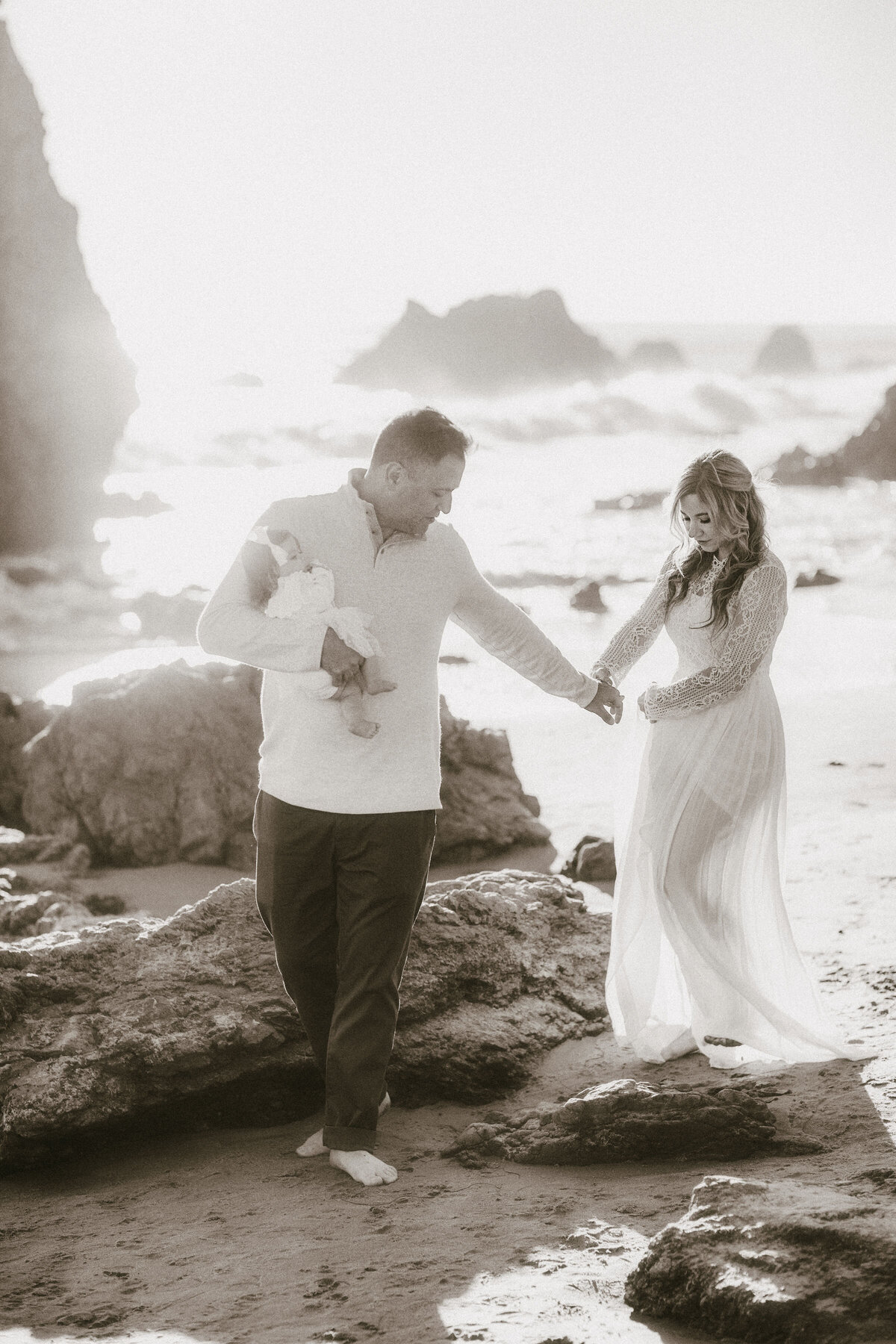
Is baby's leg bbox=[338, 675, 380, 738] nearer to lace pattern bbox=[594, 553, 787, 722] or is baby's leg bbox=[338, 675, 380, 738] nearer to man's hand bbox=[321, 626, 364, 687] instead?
man's hand bbox=[321, 626, 364, 687]

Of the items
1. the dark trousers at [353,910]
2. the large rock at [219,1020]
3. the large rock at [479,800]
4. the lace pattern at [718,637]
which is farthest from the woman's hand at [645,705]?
the large rock at [479,800]

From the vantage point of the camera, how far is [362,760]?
335cm

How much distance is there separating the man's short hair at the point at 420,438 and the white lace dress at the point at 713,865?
3.89 ft

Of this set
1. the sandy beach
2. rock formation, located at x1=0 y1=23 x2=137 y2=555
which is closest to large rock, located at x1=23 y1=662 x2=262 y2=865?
the sandy beach

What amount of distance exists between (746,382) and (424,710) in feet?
264

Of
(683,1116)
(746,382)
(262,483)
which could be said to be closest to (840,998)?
(683,1116)

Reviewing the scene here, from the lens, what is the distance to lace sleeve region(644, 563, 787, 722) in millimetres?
3934

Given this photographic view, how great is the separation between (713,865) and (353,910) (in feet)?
4.14

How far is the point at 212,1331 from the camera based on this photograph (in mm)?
2514

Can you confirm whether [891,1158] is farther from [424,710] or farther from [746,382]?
[746,382]

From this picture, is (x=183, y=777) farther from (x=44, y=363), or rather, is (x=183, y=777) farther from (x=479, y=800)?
(x=44, y=363)

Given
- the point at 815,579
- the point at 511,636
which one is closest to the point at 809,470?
the point at 815,579

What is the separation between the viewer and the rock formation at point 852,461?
35031 millimetres

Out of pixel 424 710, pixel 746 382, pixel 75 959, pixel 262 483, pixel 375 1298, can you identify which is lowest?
pixel 375 1298
